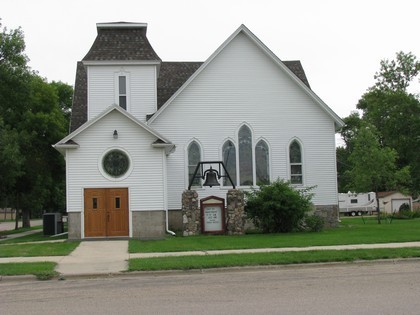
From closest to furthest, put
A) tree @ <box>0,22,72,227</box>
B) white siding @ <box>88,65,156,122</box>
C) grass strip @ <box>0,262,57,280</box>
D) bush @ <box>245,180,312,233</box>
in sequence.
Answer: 1. grass strip @ <box>0,262,57,280</box>
2. bush @ <box>245,180,312,233</box>
3. white siding @ <box>88,65,156,122</box>
4. tree @ <box>0,22,72,227</box>

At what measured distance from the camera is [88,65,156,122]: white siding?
30.2 meters

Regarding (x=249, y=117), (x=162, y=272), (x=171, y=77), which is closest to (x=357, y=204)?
(x=171, y=77)

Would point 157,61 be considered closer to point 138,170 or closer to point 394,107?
point 138,170

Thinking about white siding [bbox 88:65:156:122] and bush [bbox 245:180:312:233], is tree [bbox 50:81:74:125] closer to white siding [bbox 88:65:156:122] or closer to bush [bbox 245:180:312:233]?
white siding [bbox 88:65:156:122]

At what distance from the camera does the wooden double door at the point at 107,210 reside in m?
24.3

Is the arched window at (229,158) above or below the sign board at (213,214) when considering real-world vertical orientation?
above

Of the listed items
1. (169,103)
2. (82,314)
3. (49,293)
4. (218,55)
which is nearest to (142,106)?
(169,103)

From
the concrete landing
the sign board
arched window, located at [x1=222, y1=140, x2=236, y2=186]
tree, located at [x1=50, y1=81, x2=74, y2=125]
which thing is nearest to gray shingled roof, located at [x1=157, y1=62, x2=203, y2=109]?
arched window, located at [x1=222, y1=140, x2=236, y2=186]

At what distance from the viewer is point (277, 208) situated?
25.6 metres

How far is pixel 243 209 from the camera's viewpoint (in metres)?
26.0

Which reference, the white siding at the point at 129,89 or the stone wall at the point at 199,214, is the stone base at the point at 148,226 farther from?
the white siding at the point at 129,89

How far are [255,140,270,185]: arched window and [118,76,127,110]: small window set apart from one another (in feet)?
23.6

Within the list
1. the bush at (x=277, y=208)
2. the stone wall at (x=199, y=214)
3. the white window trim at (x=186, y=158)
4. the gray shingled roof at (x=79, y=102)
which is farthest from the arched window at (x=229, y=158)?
the gray shingled roof at (x=79, y=102)

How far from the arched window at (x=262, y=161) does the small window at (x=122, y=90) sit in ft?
23.6
